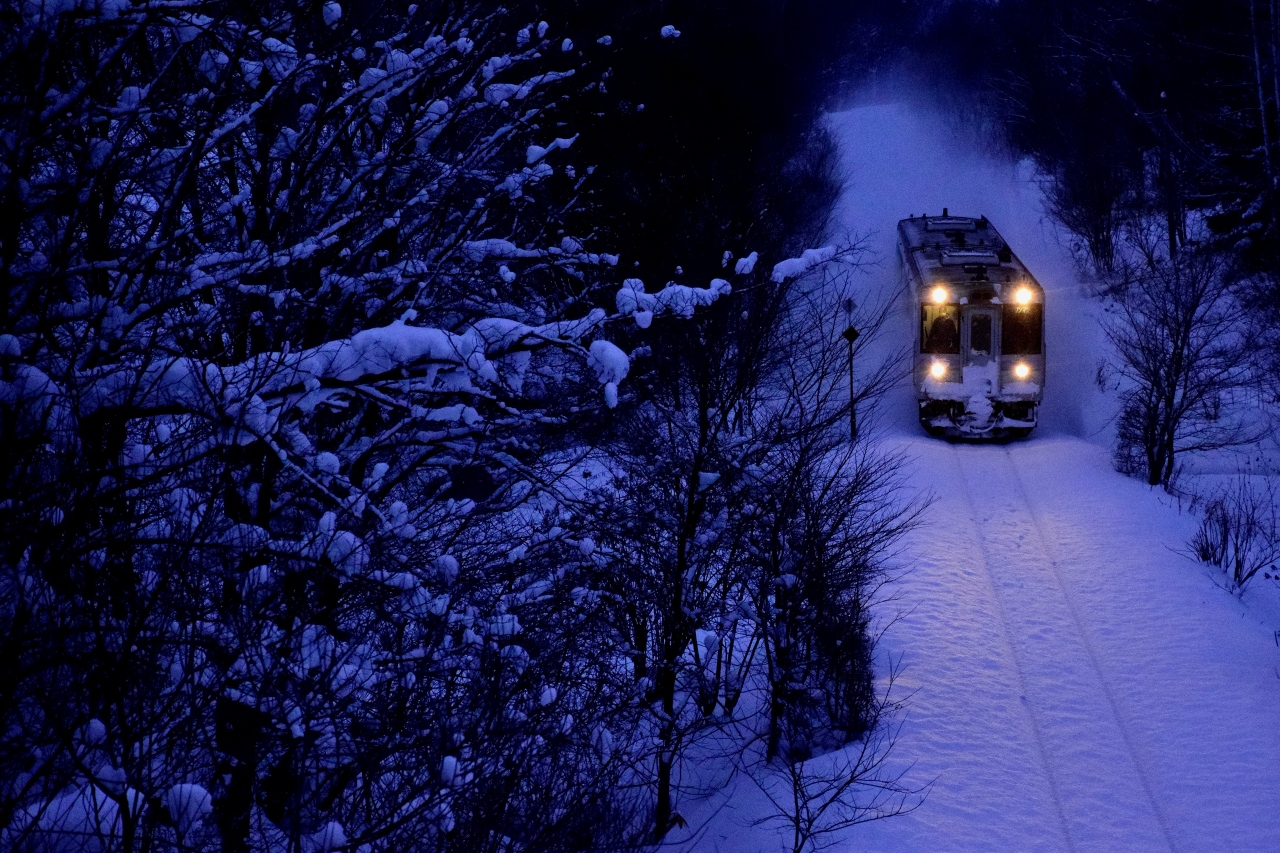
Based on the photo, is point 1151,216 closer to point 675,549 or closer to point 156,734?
point 675,549

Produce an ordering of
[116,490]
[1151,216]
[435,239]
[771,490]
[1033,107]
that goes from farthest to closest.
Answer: [1033,107]
[1151,216]
[771,490]
[435,239]
[116,490]

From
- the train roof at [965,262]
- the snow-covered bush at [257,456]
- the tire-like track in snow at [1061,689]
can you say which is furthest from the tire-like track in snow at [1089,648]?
the snow-covered bush at [257,456]

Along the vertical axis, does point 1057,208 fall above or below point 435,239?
above

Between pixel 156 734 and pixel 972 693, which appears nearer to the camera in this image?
pixel 156 734

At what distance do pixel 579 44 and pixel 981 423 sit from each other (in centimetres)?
1083

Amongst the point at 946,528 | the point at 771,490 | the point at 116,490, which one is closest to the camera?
the point at 116,490

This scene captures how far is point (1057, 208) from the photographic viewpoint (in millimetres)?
28906

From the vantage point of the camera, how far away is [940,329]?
1769cm

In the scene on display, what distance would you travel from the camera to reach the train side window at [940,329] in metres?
17.6

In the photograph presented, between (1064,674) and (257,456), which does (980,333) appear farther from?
(257,456)

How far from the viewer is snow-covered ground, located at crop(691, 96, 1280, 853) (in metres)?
9.58

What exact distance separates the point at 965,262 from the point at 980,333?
174cm

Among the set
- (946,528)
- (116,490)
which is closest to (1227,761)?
(946,528)

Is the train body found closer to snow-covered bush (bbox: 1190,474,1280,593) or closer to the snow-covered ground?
the snow-covered ground
